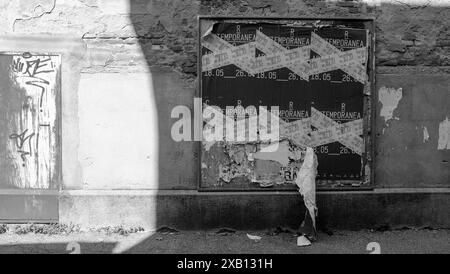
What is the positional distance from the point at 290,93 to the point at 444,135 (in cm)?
201

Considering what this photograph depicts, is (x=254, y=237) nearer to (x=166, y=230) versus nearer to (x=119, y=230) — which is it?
(x=166, y=230)

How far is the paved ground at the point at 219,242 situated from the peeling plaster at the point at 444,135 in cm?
107

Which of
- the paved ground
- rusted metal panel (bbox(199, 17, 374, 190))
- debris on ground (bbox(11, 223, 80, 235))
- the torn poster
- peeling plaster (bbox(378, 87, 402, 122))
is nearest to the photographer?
the paved ground

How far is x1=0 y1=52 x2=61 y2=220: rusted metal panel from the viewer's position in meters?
6.22

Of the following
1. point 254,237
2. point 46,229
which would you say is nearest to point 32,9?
point 46,229

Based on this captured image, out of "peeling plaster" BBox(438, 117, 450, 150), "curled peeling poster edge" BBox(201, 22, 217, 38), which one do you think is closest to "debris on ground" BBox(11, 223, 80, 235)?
"curled peeling poster edge" BBox(201, 22, 217, 38)

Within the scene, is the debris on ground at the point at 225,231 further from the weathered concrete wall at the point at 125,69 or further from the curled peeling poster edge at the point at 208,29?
the curled peeling poster edge at the point at 208,29

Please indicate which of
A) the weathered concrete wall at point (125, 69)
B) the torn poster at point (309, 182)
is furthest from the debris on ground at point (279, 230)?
the weathered concrete wall at point (125, 69)

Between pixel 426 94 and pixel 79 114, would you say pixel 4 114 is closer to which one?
pixel 79 114

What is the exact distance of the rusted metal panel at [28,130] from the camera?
20.4 feet

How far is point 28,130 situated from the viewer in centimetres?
624

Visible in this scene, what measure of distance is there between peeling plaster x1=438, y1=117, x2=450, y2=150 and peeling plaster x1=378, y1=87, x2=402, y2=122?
2.12 ft

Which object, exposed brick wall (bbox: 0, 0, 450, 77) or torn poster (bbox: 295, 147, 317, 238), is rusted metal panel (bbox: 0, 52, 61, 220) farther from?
torn poster (bbox: 295, 147, 317, 238)

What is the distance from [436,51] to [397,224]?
220 centimetres
